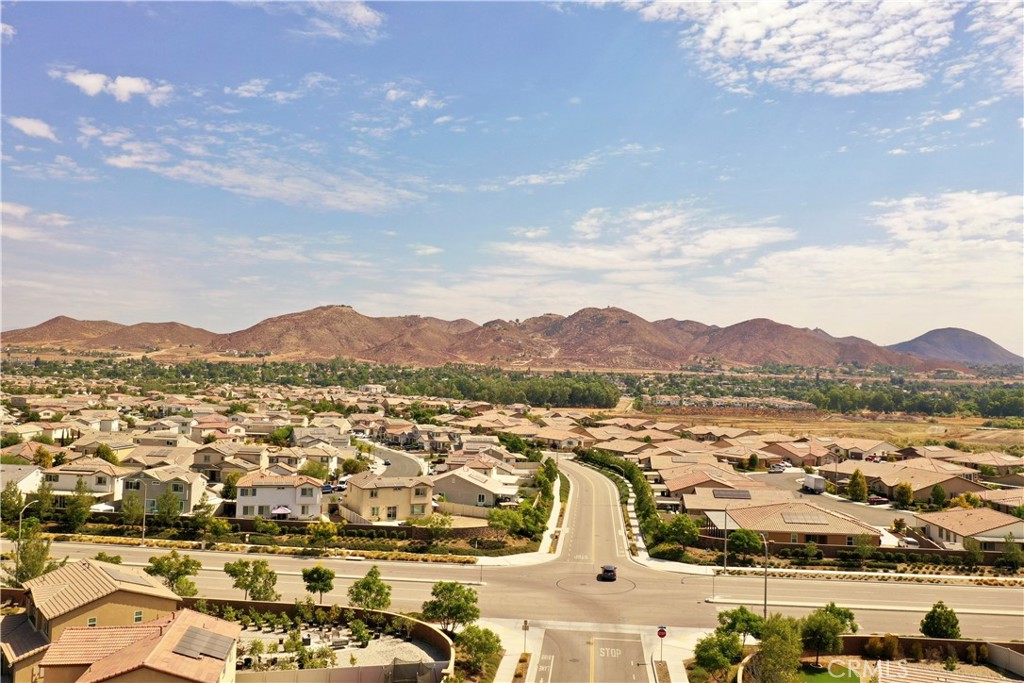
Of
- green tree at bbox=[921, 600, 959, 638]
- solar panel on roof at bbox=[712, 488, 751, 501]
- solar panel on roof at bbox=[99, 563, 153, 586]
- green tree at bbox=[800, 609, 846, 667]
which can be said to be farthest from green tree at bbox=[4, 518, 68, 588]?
solar panel on roof at bbox=[712, 488, 751, 501]

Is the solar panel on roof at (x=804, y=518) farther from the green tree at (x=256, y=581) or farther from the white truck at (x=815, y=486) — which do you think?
the green tree at (x=256, y=581)

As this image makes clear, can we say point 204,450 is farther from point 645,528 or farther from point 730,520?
point 730,520

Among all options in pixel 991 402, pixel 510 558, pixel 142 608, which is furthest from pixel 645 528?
pixel 991 402

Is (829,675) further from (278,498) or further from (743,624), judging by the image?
(278,498)

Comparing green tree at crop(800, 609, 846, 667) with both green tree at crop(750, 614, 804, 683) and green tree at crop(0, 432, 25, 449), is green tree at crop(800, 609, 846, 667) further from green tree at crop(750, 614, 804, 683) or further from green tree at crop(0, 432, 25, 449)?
green tree at crop(0, 432, 25, 449)

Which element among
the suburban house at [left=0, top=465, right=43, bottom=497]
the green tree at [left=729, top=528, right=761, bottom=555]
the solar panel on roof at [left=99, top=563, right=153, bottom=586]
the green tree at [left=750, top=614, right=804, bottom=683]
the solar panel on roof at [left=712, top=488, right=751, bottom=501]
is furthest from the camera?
the solar panel on roof at [left=712, top=488, right=751, bottom=501]

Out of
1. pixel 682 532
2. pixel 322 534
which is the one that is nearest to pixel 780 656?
pixel 682 532
